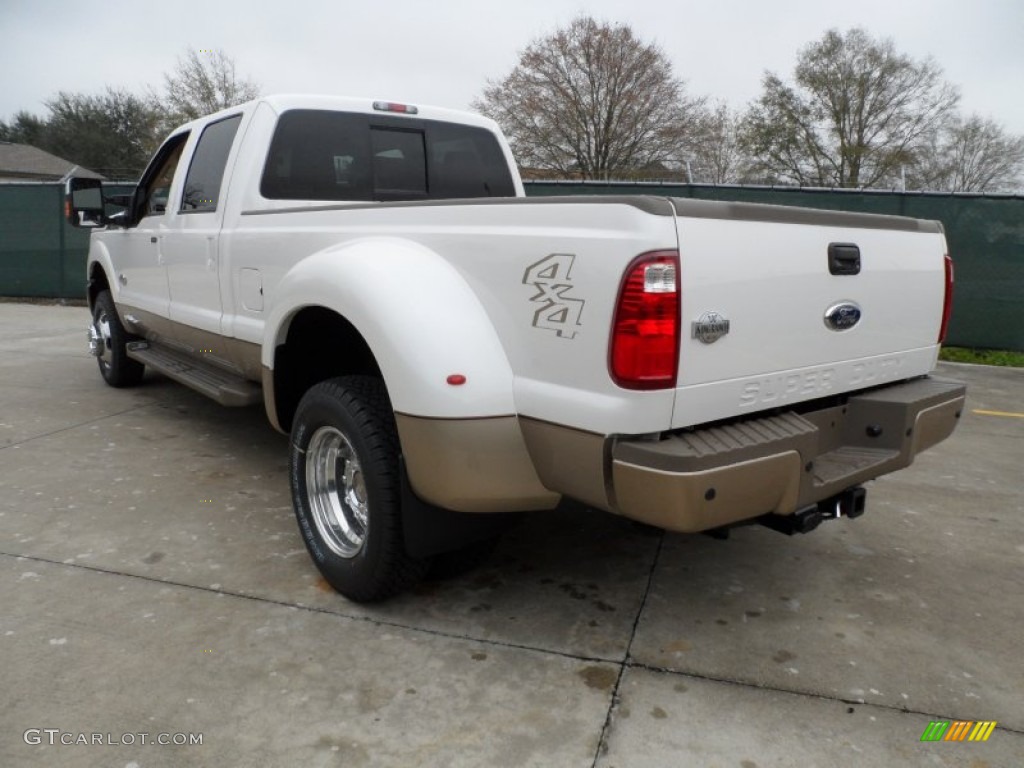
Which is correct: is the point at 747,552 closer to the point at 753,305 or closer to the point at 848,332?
the point at 848,332

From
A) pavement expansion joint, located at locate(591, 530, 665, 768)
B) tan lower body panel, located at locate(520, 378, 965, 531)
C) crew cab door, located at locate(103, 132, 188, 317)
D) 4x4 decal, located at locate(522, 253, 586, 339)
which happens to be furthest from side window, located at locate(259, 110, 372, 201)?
pavement expansion joint, located at locate(591, 530, 665, 768)

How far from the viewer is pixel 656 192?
10.4m

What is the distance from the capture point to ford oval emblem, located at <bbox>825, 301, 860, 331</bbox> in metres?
2.67

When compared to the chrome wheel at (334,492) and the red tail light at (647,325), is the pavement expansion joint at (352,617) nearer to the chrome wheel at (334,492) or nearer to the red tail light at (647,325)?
the chrome wheel at (334,492)

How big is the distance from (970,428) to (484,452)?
5.01 metres

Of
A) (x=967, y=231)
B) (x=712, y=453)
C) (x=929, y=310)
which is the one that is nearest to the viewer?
(x=712, y=453)

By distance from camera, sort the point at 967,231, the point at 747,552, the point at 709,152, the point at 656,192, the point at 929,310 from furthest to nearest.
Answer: the point at 709,152 → the point at 656,192 → the point at 967,231 → the point at 747,552 → the point at 929,310

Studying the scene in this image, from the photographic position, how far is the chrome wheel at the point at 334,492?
3.13m

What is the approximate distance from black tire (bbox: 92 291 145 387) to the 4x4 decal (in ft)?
16.0

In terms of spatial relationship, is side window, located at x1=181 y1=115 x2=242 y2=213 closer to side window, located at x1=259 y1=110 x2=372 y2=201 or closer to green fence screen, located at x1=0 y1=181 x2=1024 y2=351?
side window, located at x1=259 y1=110 x2=372 y2=201

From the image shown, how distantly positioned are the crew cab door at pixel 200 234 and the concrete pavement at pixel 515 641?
99 centimetres

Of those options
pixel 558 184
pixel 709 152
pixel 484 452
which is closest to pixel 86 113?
pixel 709 152

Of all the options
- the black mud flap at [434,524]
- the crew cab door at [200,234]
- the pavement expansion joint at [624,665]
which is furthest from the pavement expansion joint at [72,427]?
the pavement expansion joint at [624,665]

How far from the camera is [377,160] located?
444 cm
